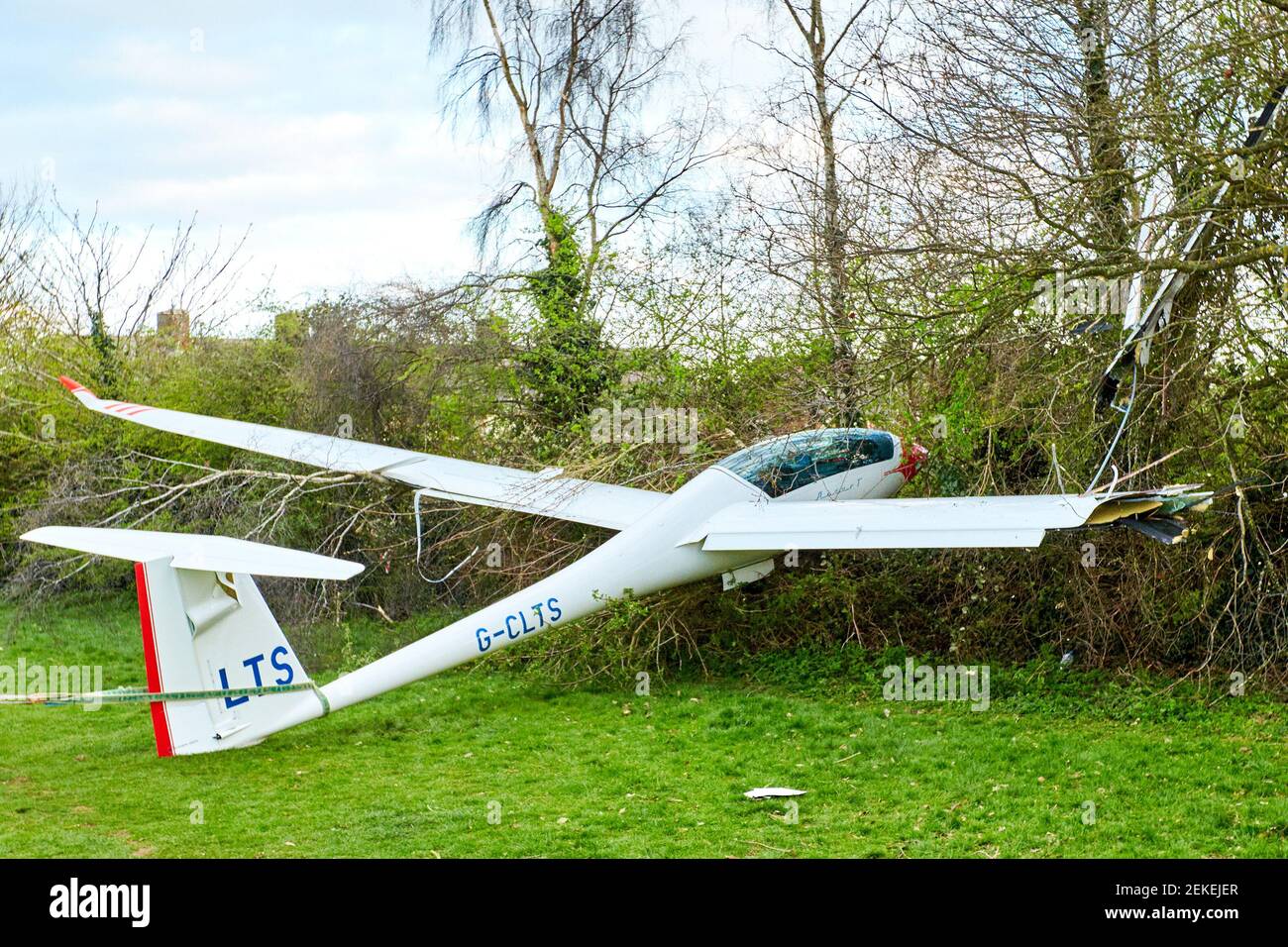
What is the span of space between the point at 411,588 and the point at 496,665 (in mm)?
2819

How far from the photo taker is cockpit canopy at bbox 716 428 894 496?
478 inches

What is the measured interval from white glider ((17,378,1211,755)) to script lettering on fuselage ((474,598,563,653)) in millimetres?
13

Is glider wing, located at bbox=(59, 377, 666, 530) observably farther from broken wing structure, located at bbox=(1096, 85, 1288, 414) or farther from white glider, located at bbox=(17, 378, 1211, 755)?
broken wing structure, located at bbox=(1096, 85, 1288, 414)

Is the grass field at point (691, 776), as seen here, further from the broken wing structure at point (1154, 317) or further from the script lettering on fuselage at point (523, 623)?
the broken wing structure at point (1154, 317)

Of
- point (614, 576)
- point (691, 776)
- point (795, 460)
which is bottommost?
point (691, 776)

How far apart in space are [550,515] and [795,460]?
2.75 metres

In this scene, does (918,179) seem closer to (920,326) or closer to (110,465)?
(920,326)

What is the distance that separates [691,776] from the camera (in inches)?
362

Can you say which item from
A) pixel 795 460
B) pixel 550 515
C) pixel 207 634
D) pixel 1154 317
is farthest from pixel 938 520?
pixel 207 634

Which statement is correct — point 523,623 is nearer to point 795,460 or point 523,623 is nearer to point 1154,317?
point 795,460

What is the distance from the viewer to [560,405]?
610 inches

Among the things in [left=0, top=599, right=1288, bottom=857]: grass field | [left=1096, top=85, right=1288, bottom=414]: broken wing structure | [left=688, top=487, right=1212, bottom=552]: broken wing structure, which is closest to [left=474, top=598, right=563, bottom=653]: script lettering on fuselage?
[left=0, top=599, right=1288, bottom=857]: grass field

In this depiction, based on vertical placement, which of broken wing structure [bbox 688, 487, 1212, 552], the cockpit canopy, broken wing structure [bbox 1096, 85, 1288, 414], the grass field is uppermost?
broken wing structure [bbox 1096, 85, 1288, 414]

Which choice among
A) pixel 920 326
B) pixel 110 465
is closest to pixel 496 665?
pixel 920 326
